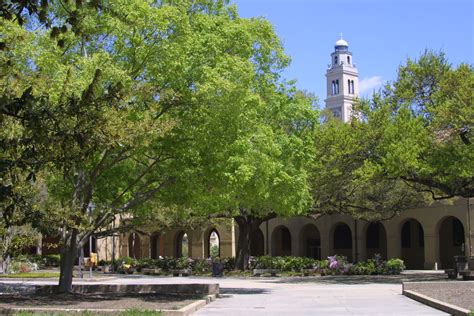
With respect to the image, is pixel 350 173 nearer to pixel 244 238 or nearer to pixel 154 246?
pixel 244 238

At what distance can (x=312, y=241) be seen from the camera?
60.2m

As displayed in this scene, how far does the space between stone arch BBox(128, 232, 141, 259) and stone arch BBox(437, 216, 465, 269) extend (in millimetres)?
30246

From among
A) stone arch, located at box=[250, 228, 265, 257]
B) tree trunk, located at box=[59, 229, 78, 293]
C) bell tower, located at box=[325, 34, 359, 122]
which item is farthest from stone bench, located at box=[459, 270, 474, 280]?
bell tower, located at box=[325, 34, 359, 122]

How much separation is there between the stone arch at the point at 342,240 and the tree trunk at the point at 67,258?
3683cm

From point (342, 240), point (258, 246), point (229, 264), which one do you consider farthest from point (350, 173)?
point (258, 246)

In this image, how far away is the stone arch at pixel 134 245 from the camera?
6579 cm

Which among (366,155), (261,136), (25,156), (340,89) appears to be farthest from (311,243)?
(340,89)

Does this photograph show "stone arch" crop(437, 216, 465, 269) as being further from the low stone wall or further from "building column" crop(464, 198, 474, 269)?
the low stone wall

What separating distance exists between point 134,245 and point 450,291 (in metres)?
52.4

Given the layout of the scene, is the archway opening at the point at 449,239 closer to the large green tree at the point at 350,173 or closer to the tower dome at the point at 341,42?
the large green tree at the point at 350,173

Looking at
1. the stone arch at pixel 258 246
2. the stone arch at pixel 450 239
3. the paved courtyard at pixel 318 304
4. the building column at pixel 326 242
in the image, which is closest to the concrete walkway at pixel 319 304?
the paved courtyard at pixel 318 304

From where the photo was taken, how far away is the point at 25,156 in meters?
7.42

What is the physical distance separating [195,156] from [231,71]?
2653mm

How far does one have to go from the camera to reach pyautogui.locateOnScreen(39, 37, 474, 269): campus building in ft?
147
